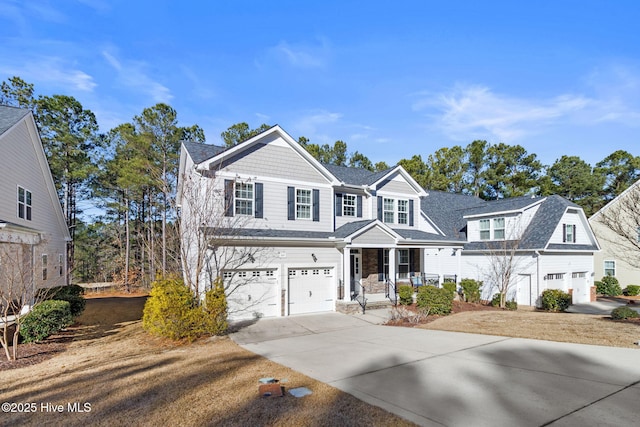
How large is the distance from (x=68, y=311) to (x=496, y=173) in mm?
41875

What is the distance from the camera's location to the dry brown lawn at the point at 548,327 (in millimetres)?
9953

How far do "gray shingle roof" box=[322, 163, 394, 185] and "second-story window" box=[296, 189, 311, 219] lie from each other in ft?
7.88

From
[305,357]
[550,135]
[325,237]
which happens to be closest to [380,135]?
[550,135]

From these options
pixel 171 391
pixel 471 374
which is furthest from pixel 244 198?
pixel 471 374

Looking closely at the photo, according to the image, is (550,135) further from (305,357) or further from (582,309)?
(305,357)

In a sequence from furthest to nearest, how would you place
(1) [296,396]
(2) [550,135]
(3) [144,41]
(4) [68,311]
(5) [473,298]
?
(2) [550,135] < (5) [473,298] < (3) [144,41] < (4) [68,311] < (1) [296,396]

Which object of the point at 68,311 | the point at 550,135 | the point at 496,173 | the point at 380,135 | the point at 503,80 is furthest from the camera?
the point at 496,173

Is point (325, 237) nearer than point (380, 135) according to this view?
Yes

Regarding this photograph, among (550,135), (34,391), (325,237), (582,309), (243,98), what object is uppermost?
(243,98)

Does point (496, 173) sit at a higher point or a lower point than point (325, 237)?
higher

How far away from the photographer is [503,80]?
51.8ft

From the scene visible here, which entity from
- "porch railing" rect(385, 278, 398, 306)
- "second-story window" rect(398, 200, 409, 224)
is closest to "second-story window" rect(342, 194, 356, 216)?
"second-story window" rect(398, 200, 409, 224)

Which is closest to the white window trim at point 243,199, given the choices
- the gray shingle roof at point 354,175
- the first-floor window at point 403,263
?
the gray shingle roof at point 354,175

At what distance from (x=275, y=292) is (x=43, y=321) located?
770cm
